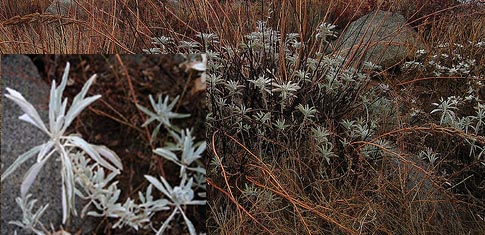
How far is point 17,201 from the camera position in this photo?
1.69m

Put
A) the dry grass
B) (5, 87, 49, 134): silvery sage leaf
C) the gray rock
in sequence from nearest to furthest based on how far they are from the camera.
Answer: (5, 87, 49, 134): silvery sage leaf, the gray rock, the dry grass

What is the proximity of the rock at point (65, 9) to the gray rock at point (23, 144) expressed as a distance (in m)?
0.69

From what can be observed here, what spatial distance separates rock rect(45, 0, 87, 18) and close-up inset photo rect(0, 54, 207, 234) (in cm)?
67

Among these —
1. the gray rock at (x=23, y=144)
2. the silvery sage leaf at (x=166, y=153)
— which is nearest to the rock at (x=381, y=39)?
the silvery sage leaf at (x=166, y=153)

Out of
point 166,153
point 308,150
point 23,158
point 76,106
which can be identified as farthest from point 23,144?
point 308,150

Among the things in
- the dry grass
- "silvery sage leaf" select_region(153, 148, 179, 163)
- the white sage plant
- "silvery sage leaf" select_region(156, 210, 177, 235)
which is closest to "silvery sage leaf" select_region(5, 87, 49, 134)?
the white sage plant

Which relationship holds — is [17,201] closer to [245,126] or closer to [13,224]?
[13,224]

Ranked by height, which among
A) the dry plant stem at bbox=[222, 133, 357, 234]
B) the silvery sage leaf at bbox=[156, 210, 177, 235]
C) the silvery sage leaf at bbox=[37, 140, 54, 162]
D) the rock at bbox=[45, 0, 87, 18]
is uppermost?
the rock at bbox=[45, 0, 87, 18]

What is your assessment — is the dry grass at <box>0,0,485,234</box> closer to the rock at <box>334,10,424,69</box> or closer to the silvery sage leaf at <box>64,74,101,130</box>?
the rock at <box>334,10,424,69</box>

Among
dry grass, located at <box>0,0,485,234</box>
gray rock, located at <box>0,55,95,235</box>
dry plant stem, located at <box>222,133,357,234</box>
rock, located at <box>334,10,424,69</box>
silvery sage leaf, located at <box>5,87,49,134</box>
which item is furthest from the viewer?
rock, located at <box>334,10,424,69</box>

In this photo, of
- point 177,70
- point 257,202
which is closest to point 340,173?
point 257,202

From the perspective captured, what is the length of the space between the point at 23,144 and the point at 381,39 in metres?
1.40

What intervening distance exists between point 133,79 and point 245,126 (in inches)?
20.8

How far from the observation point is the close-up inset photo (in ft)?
5.51
